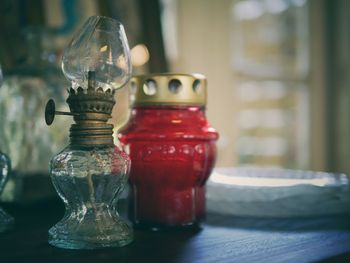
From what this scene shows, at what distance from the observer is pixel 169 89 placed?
0.53 meters

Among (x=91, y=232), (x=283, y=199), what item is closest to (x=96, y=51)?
(x=91, y=232)

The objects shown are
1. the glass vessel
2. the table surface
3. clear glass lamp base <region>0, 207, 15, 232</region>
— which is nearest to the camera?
the table surface

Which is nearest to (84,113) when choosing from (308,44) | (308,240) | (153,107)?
(153,107)

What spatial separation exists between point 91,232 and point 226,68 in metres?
1.17

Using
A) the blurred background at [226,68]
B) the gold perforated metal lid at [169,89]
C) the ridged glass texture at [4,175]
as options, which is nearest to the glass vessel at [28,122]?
the blurred background at [226,68]

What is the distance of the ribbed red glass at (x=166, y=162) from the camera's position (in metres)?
0.52

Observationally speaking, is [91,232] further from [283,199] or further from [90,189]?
[283,199]

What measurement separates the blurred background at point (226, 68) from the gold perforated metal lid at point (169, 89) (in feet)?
0.72

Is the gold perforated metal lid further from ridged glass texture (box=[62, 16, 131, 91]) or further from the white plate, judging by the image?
the white plate

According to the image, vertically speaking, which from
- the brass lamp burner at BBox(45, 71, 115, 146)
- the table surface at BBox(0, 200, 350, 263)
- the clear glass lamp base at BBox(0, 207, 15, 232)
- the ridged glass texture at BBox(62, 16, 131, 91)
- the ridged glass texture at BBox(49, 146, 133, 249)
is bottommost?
the table surface at BBox(0, 200, 350, 263)

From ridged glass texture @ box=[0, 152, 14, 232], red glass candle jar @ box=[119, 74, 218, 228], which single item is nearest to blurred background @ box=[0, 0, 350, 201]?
ridged glass texture @ box=[0, 152, 14, 232]

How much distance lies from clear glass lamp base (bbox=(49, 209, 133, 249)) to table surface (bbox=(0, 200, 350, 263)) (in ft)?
0.03

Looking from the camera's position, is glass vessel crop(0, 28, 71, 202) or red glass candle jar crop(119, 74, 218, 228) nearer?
red glass candle jar crop(119, 74, 218, 228)

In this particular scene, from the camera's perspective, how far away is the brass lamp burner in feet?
1.45
